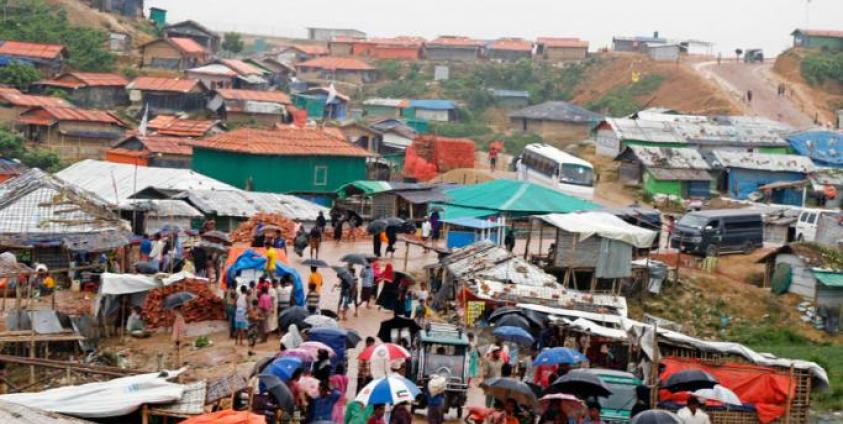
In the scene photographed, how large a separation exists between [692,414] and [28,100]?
43637 mm

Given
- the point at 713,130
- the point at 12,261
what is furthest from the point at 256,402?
the point at 713,130

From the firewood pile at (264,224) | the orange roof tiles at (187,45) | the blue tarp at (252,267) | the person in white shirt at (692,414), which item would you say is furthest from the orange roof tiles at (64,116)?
the person in white shirt at (692,414)

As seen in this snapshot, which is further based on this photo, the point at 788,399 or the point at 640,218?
the point at 640,218

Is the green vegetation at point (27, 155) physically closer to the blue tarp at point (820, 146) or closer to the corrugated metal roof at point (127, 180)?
the corrugated metal roof at point (127, 180)

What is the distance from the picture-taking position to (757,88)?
239ft

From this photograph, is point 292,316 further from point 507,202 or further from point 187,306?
Answer: point 507,202

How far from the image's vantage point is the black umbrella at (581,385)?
52.2ft

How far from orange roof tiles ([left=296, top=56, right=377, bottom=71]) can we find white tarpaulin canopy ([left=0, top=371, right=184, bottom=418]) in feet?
217

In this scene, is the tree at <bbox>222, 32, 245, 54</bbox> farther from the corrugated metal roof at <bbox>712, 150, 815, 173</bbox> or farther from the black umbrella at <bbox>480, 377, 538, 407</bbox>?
the black umbrella at <bbox>480, 377, 538, 407</bbox>

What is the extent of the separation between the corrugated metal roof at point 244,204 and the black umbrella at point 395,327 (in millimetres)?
16417

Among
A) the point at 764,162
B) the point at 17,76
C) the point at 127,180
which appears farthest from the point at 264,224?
the point at 17,76

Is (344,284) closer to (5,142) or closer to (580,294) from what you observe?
(580,294)

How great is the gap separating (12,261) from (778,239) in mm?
24394

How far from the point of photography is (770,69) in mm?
78562
